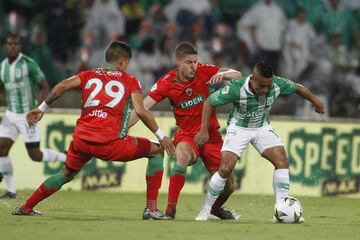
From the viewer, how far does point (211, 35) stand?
20422mm

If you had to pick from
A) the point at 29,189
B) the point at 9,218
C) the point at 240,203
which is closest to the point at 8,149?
the point at 29,189

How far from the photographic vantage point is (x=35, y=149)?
1606cm

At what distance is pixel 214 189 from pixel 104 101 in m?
1.54

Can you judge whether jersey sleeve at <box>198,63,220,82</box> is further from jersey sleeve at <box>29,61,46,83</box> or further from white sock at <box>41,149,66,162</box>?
white sock at <box>41,149,66,162</box>

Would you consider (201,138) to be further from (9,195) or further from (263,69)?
(9,195)

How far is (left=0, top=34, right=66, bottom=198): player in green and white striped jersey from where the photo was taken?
51.6 feet

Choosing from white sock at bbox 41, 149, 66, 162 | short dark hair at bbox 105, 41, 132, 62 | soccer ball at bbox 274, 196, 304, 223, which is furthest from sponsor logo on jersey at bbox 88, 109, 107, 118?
white sock at bbox 41, 149, 66, 162

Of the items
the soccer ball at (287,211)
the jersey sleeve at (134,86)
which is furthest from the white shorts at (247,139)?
the jersey sleeve at (134,86)

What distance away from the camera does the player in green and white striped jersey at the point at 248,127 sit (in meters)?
11.6

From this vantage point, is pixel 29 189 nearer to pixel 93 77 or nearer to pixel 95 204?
pixel 95 204

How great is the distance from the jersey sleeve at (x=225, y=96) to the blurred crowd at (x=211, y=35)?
279 inches

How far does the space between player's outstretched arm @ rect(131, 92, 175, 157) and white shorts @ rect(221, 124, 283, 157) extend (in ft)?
3.19

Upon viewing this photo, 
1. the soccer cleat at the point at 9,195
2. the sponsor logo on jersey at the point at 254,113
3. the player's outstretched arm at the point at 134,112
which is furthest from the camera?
the soccer cleat at the point at 9,195

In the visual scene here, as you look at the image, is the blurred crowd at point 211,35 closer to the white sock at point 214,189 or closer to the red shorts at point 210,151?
the red shorts at point 210,151
